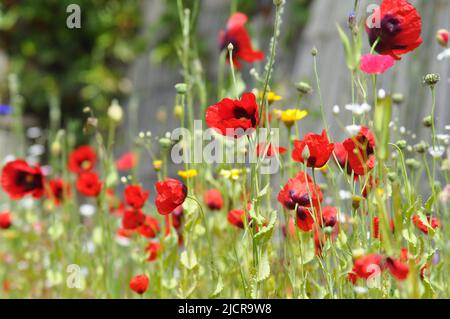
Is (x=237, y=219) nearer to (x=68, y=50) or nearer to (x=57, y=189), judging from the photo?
(x=57, y=189)

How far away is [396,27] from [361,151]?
0.53 ft

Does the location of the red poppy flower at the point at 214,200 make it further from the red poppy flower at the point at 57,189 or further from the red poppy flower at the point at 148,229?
the red poppy flower at the point at 57,189

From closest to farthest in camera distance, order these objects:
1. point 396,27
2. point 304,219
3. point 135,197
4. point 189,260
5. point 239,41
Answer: point 396,27 → point 304,219 → point 189,260 → point 135,197 → point 239,41

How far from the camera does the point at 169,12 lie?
10.3ft

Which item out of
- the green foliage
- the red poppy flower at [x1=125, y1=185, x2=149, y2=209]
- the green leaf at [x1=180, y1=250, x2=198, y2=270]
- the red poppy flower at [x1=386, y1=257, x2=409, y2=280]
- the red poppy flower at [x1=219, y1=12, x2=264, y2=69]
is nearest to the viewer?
the red poppy flower at [x1=386, y1=257, x2=409, y2=280]

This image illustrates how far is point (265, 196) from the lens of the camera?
1333mm

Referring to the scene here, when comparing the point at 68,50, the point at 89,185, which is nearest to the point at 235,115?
the point at 89,185

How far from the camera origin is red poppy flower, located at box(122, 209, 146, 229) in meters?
1.31

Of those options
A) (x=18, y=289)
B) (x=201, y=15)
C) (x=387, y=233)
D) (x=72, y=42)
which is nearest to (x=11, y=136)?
(x=72, y=42)

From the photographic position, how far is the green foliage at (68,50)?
12.3 feet

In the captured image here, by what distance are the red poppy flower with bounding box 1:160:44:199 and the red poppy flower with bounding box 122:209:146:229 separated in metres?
0.22

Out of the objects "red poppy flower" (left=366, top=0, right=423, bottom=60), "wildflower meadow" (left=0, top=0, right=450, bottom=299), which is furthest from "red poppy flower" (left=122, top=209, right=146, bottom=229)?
"red poppy flower" (left=366, top=0, right=423, bottom=60)

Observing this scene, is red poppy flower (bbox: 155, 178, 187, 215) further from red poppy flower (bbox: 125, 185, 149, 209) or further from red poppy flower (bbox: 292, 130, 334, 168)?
red poppy flower (bbox: 125, 185, 149, 209)
